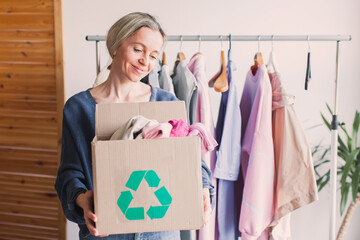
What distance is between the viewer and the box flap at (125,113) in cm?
101

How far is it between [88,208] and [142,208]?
148mm

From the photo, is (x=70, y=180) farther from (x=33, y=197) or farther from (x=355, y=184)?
(x=33, y=197)

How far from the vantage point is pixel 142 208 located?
858 mm

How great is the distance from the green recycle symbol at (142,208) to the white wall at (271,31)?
1.42 metres

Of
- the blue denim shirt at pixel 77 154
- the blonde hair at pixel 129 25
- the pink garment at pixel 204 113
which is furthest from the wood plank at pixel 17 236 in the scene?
the blonde hair at pixel 129 25

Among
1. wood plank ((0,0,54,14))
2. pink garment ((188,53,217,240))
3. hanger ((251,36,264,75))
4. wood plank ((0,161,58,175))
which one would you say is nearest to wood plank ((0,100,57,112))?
wood plank ((0,161,58,175))

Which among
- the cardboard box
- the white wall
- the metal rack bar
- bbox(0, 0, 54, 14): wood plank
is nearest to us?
the cardboard box

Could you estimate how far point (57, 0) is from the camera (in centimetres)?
224

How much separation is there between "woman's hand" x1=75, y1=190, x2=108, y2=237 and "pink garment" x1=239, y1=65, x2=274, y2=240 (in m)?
0.79

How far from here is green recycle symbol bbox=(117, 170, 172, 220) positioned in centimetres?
85

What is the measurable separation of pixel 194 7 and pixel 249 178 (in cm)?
110

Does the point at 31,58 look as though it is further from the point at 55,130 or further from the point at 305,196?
the point at 305,196

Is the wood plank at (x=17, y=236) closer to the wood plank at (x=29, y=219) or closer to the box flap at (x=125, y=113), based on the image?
the wood plank at (x=29, y=219)

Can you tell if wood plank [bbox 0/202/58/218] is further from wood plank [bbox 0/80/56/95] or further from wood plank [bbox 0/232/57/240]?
wood plank [bbox 0/80/56/95]
